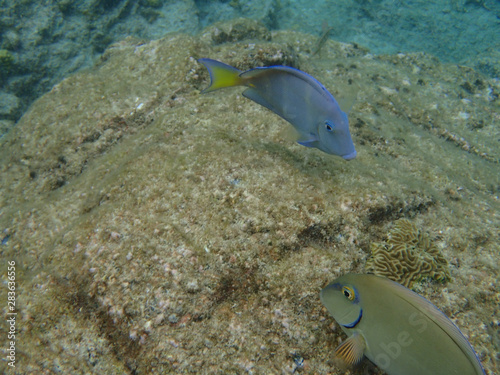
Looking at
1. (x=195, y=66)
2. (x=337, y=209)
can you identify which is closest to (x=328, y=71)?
(x=195, y=66)

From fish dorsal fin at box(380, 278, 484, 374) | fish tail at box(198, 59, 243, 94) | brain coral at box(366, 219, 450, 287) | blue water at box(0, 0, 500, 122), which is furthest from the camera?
blue water at box(0, 0, 500, 122)

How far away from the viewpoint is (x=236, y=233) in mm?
2342

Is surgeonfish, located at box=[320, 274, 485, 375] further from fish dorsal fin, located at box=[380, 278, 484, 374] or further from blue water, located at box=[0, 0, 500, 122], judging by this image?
blue water, located at box=[0, 0, 500, 122]

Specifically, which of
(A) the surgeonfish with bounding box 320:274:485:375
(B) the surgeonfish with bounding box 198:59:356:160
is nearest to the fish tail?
(B) the surgeonfish with bounding box 198:59:356:160

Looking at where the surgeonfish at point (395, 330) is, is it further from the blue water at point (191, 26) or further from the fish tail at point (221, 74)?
the blue water at point (191, 26)

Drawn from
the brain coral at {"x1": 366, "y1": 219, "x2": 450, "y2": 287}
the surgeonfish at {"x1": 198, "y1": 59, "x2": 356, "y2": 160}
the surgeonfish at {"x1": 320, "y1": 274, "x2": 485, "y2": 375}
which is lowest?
the brain coral at {"x1": 366, "y1": 219, "x2": 450, "y2": 287}

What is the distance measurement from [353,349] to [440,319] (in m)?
0.51

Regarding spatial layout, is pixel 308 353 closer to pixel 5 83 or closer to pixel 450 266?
pixel 450 266

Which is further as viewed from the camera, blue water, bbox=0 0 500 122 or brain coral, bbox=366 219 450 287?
blue water, bbox=0 0 500 122

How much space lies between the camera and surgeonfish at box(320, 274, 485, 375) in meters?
1.41

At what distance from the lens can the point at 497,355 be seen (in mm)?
2090

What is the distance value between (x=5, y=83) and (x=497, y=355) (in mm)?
12514

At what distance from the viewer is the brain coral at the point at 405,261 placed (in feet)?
7.72

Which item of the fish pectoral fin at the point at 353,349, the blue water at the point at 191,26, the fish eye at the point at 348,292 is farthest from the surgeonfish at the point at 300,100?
the blue water at the point at 191,26
